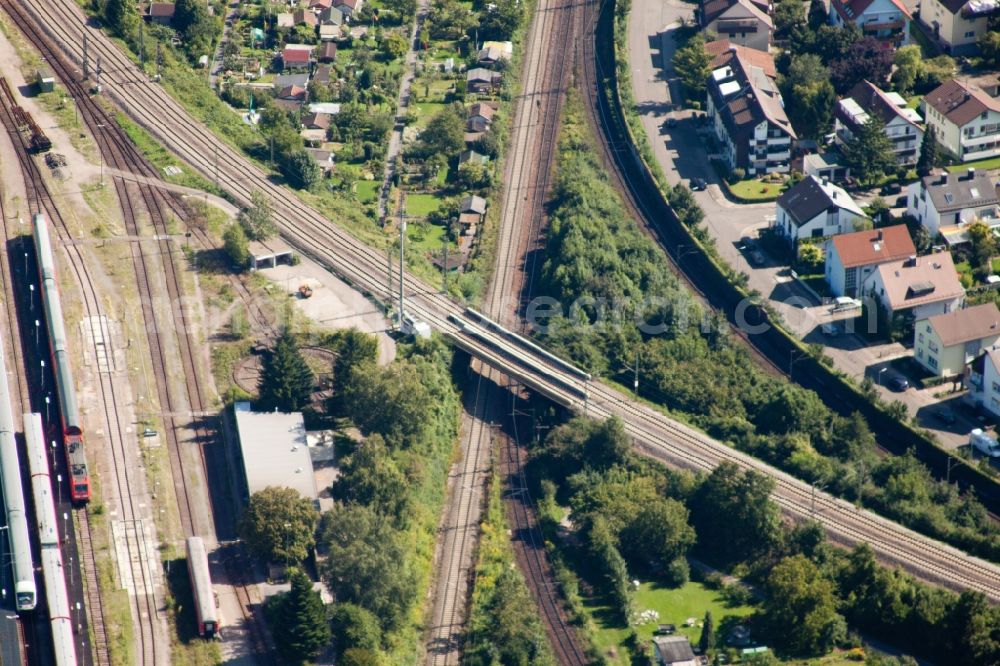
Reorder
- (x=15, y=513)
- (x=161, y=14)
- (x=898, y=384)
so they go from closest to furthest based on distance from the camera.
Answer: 1. (x=15, y=513)
2. (x=898, y=384)
3. (x=161, y=14)

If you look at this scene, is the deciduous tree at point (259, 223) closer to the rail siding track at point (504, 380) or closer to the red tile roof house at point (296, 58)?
the rail siding track at point (504, 380)

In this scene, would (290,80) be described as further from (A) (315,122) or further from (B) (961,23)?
(B) (961,23)

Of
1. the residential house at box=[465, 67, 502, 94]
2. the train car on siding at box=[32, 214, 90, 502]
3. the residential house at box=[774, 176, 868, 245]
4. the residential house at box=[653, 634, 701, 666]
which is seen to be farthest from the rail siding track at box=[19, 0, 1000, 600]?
the train car on siding at box=[32, 214, 90, 502]

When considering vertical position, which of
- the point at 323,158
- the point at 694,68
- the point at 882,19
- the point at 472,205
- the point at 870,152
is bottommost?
the point at 472,205

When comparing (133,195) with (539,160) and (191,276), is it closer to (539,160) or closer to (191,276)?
(191,276)

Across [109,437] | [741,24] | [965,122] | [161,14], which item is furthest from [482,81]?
[109,437]

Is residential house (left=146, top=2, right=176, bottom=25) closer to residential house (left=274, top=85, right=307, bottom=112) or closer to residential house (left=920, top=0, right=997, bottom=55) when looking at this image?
residential house (left=274, top=85, right=307, bottom=112)

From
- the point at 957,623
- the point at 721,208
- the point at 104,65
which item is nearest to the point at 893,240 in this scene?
the point at 721,208
